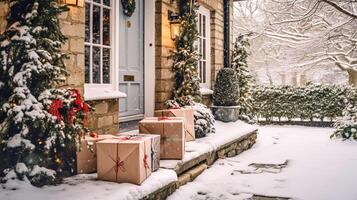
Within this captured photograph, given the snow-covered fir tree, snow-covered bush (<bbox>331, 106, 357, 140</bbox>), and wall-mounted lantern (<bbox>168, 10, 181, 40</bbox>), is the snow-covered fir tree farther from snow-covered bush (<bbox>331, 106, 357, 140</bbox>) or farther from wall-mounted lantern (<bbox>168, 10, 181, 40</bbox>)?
snow-covered bush (<bbox>331, 106, 357, 140</bbox>)

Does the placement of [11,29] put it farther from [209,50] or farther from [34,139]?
[209,50]

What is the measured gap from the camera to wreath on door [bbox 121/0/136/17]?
5.67 meters

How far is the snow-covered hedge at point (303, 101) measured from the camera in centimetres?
1149

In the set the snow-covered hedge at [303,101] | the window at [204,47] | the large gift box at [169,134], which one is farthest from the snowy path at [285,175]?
the snow-covered hedge at [303,101]

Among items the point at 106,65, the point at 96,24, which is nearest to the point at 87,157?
the point at 106,65

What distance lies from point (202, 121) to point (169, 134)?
187 centimetres

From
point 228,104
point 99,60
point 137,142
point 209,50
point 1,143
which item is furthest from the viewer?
point 209,50

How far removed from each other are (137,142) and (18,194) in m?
1.02

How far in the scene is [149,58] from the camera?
246 inches

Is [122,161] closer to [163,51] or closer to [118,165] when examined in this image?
[118,165]

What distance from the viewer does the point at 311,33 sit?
14453mm

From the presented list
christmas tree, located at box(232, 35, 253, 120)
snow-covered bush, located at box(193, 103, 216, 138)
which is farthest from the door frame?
christmas tree, located at box(232, 35, 253, 120)

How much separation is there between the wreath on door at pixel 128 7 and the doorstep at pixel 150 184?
215cm

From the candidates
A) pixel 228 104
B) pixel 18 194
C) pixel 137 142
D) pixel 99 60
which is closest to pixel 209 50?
pixel 228 104
